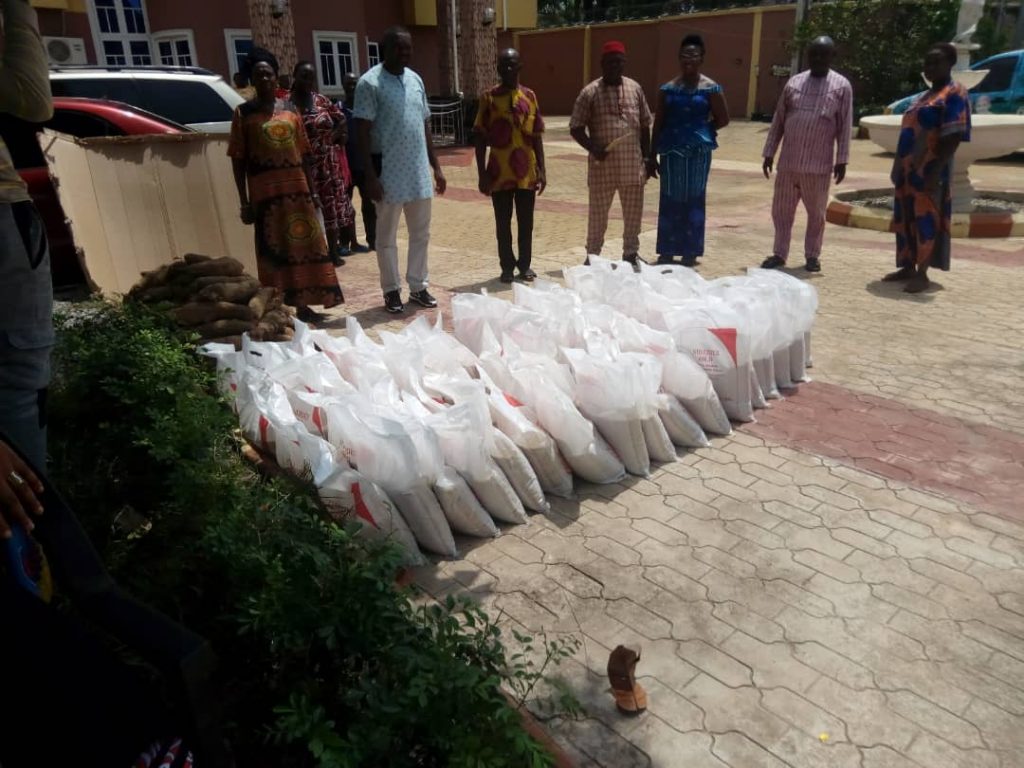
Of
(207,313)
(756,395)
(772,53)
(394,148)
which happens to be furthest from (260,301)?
(772,53)

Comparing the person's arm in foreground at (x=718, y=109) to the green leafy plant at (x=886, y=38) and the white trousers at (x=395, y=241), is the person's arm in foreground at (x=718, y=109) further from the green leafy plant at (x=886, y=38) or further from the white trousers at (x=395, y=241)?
the green leafy plant at (x=886, y=38)

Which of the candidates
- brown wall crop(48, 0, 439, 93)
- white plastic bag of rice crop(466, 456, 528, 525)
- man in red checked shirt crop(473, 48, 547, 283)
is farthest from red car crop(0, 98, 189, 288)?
brown wall crop(48, 0, 439, 93)

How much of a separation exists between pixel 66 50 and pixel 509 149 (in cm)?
1241

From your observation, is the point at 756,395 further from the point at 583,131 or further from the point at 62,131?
the point at 62,131

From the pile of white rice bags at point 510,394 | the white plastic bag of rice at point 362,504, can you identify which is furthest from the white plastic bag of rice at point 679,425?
the white plastic bag of rice at point 362,504

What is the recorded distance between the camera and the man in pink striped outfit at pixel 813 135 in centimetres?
602

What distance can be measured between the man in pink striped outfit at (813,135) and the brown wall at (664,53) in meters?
19.5

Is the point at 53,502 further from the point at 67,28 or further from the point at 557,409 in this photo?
the point at 67,28

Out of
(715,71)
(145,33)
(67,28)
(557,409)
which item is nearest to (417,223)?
(557,409)

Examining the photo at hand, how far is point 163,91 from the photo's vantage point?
6711 mm

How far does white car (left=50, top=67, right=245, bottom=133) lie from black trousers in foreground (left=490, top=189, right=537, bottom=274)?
100 inches

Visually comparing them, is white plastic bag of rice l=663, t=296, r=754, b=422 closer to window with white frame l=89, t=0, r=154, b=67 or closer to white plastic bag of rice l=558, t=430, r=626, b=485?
white plastic bag of rice l=558, t=430, r=626, b=485

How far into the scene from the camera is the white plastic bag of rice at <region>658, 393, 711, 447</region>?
3.45 meters

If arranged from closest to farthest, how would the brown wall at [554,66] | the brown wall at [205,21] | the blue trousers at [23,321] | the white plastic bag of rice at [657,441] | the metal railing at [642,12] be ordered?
1. the blue trousers at [23,321]
2. the white plastic bag of rice at [657,441]
3. the brown wall at [205,21]
4. the metal railing at [642,12]
5. the brown wall at [554,66]
